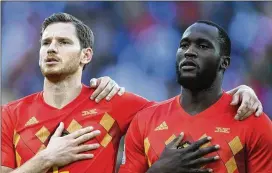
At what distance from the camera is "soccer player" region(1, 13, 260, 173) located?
136 inches

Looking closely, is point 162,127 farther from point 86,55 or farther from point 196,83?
point 86,55

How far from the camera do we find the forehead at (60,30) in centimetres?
373

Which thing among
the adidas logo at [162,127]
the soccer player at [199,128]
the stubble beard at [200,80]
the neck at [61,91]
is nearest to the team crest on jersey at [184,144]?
the soccer player at [199,128]

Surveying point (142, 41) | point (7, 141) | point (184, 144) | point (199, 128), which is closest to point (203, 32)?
point (199, 128)

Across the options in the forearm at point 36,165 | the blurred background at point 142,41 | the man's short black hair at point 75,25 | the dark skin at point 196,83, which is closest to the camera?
the dark skin at point 196,83

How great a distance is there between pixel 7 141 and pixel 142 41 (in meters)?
3.99

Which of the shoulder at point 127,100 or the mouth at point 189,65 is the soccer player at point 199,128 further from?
the shoulder at point 127,100

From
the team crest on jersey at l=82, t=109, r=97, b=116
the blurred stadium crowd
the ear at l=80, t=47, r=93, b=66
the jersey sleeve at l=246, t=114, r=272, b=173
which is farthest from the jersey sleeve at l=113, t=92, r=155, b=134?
the blurred stadium crowd

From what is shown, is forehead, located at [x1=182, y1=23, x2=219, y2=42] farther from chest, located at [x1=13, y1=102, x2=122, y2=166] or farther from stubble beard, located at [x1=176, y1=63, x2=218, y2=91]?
chest, located at [x1=13, y1=102, x2=122, y2=166]

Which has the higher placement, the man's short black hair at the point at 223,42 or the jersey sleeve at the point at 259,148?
the man's short black hair at the point at 223,42

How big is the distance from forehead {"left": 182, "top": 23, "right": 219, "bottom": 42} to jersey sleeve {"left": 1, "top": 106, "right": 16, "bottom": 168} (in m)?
1.27

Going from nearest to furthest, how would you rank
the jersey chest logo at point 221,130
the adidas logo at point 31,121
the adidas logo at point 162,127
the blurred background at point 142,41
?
1. the jersey chest logo at point 221,130
2. the adidas logo at point 162,127
3. the adidas logo at point 31,121
4. the blurred background at point 142,41

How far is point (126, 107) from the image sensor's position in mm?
3701

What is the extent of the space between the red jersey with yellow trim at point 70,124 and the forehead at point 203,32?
2.25 ft
